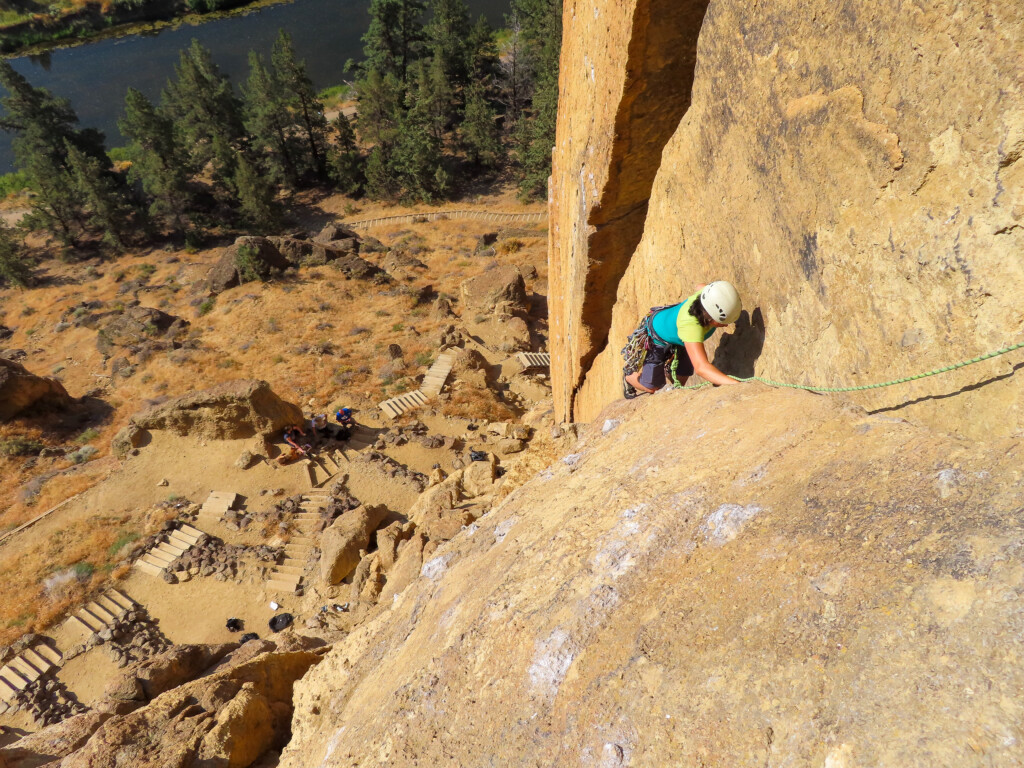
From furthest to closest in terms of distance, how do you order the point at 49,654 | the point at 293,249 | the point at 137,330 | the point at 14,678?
the point at 293,249
the point at 137,330
the point at 49,654
the point at 14,678

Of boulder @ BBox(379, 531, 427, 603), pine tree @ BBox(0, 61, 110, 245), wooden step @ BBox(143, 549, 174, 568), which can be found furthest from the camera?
pine tree @ BBox(0, 61, 110, 245)

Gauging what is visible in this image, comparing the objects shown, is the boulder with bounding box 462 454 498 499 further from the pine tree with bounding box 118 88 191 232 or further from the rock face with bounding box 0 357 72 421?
the pine tree with bounding box 118 88 191 232

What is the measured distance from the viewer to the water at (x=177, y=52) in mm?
56344

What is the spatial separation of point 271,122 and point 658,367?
4483 cm

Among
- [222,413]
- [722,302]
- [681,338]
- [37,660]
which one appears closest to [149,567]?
[37,660]

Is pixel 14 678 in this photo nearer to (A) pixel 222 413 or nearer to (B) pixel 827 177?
(A) pixel 222 413

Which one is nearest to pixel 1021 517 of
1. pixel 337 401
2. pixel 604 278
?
pixel 604 278

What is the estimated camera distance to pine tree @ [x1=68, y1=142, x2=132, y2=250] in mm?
34812

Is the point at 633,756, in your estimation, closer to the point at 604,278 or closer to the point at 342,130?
the point at 604,278

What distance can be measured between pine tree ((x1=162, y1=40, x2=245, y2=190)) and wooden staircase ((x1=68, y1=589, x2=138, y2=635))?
33.9m

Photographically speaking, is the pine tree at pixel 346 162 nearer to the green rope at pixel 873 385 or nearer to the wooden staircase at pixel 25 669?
A: the wooden staircase at pixel 25 669

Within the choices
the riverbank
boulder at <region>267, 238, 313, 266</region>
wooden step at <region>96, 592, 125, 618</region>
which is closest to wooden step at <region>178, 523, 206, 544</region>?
wooden step at <region>96, 592, 125, 618</region>

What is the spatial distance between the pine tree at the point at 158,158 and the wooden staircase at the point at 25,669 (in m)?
33.6

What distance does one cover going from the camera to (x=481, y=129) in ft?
137
